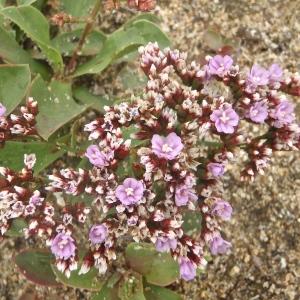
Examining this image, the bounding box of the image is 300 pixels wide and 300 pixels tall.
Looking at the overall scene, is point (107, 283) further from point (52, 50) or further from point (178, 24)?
point (178, 24)

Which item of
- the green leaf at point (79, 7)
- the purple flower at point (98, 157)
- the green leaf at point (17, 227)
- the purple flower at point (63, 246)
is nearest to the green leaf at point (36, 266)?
the green leaf at point (17, 227)

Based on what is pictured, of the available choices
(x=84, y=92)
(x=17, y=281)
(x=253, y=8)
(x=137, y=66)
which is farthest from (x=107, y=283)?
(x=253, y=8)

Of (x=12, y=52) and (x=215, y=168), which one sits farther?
(x=12, y=52)

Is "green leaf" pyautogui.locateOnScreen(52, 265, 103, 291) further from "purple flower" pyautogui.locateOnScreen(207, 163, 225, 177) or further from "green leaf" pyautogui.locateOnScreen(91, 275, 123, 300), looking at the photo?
"purple flower" pyautogui.locateOnScreen(207, 163, 225, 177)

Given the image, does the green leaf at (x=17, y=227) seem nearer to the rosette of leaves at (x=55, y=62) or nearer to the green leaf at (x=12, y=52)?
the rosette of leaves at (x=55, y=62)

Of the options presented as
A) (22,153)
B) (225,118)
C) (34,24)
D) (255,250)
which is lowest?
(255,250)

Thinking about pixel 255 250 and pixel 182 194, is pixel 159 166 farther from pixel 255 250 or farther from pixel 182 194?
pixel 255 250

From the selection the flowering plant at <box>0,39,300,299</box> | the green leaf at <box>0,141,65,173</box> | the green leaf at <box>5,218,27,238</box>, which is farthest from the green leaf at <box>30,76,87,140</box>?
the green leaf at <box>5,218,27,238</box>

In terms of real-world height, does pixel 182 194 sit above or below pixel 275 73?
below

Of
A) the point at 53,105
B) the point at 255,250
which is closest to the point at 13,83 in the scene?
the point at 53,105
